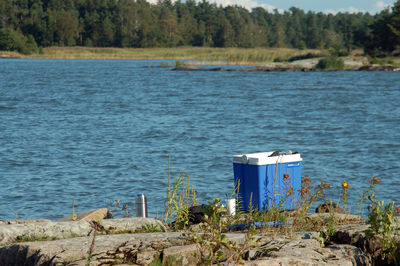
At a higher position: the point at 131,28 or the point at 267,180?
the point at 131,28

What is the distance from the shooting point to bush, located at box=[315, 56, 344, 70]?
71.8 metres

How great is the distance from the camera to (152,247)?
5117mm

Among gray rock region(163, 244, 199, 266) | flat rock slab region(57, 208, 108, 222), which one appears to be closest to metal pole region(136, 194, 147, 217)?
flat rock slab region(57, 208, 108, 222)

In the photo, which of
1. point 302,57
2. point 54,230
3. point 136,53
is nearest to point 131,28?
point 136,53

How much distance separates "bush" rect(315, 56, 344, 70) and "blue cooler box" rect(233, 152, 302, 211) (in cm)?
6645

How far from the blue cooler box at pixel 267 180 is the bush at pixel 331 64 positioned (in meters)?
66.5

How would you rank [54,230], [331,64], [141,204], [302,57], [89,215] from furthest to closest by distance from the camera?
[302,57] < [331,64] < [141,204] < [89,215] < [54,230]

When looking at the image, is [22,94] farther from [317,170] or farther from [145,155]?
[317,170]

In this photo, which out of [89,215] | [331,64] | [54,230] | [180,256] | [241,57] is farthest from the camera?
[241,57]

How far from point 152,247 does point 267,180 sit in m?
2.70

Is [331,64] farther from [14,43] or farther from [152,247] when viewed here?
[14,43]

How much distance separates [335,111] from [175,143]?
46.6 feet

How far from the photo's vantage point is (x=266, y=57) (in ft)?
286

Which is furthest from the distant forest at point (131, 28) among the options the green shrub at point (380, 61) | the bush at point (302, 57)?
the green shrub at point (380, 61)
